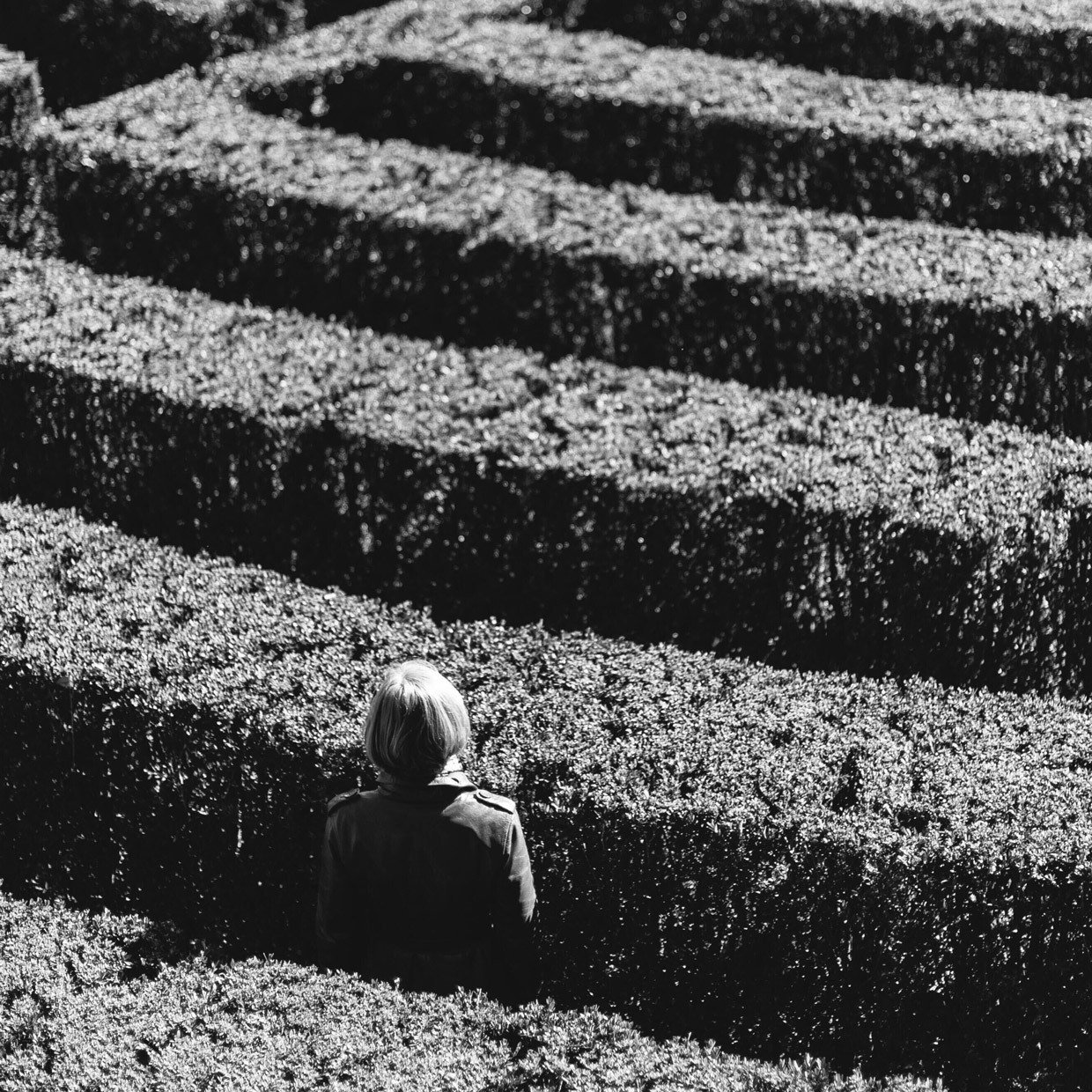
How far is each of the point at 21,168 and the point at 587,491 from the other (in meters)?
7.16

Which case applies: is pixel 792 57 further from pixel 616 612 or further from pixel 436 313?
pixel 616 612

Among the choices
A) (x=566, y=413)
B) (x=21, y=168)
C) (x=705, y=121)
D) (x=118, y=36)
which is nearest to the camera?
(x=566, y=413)

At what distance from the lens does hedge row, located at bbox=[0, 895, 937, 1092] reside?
360cm

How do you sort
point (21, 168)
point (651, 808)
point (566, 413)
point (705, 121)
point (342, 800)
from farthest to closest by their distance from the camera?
point (705, 121), point (21, 168), point (566, 413), point (651, 808), point (342, 800)

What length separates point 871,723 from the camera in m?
5.14

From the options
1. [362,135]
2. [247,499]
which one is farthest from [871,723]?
[362,135]

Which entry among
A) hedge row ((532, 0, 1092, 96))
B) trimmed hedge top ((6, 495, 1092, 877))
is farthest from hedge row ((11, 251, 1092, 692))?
hedge row ((532, 0, 1092, 96))

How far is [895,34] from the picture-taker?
522 inches

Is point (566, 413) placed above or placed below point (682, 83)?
below

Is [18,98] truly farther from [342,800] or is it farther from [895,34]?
[342,800]

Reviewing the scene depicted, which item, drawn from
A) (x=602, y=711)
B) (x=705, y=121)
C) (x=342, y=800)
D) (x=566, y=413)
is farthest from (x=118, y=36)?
(x=342, y=800)

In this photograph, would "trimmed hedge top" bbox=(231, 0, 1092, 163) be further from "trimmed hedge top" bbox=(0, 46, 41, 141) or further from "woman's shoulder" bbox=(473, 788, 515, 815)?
"woman's shoulder" bbox=(473, 788, 515, 815)

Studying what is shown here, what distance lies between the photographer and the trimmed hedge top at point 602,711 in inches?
182

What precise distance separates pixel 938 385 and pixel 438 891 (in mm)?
6422
